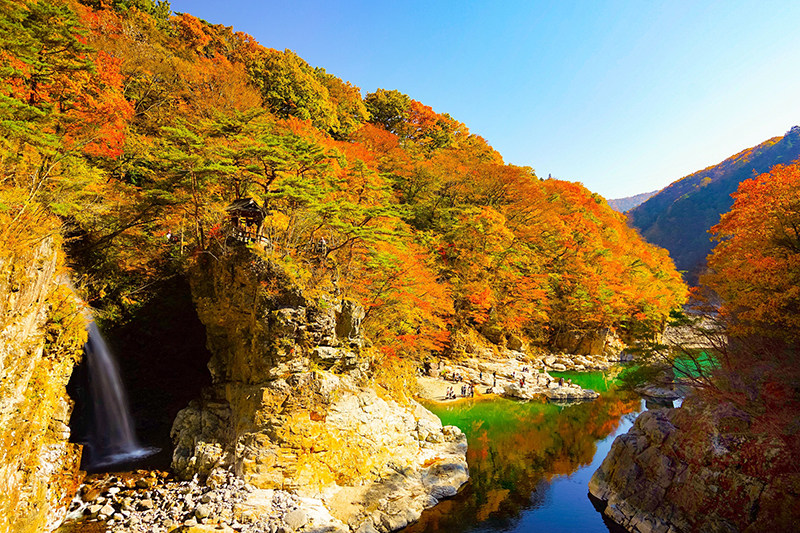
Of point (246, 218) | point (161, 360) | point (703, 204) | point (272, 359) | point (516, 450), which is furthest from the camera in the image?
point (703, 204)

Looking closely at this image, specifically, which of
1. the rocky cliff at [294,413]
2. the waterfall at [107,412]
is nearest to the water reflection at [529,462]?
the rocky cliff at [294,413]

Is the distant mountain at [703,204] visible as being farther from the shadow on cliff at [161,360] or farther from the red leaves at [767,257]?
the shadow on cliff at [161,360]

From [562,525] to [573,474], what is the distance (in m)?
3.56

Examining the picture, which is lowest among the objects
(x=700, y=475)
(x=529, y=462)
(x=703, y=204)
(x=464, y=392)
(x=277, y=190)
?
(x=529, y=462)

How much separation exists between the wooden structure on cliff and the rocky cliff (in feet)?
1.58

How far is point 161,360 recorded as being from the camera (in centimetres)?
1522

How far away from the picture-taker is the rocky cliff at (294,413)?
1025cm

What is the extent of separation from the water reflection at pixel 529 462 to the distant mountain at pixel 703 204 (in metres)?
48.4

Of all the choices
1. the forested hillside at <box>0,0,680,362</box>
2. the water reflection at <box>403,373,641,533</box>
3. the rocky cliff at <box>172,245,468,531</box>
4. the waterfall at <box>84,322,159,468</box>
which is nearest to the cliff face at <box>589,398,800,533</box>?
the water reflection at <box>403,373,641,533</box>

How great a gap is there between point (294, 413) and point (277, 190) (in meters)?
7.94

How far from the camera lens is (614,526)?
10547mm

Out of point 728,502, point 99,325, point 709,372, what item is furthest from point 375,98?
point 728,502

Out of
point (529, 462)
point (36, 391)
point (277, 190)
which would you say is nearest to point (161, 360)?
point (36, 391)

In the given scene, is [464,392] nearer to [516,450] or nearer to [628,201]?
[516,450]
